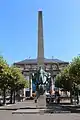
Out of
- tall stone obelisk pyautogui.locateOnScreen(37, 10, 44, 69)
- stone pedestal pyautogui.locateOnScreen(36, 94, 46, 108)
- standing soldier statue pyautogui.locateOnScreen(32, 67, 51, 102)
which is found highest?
tall stone obelisk pyautogui.locateOnScreen(37, 10, 44, 69)

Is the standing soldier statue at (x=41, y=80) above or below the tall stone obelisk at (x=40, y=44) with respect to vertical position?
below

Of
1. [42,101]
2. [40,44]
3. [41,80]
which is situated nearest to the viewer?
[41,80]

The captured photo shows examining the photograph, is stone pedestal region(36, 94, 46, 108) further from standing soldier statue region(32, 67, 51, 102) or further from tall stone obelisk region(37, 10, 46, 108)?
standing soldier statue region(32, 67, 51, 102)

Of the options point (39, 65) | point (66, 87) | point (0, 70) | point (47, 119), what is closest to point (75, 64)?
point (39, 65)

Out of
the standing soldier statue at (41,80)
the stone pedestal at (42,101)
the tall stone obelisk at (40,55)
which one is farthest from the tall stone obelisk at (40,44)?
the stone pedestal at (42,101)

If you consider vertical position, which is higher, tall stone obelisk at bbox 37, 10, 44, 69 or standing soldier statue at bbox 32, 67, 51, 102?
tall stone obelisk at bbox 37, 10, 44, 69

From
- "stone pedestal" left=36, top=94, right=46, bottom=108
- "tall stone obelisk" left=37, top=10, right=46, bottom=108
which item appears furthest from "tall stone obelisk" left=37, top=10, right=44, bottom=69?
"stone pedestal" left=36, top=94, right=46, bottom=108

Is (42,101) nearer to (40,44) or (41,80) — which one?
(41,80)

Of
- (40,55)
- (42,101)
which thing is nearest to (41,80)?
(42,101)

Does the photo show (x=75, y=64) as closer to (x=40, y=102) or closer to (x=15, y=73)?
(x=40, y=102)

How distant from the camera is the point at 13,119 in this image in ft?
101

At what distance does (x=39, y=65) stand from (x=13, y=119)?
22.0m

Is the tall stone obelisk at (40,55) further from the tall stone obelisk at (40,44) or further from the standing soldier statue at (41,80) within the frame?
the standing soldier statue at (41,80)

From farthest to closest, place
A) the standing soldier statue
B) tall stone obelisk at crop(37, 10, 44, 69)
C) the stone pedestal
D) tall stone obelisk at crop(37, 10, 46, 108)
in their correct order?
tall stone obelisk at crop(37, 10, 44, 69) < tall stone obelisk at crop(37, 10, 46, 108) < the stone pedestal < the standing soldier statue
